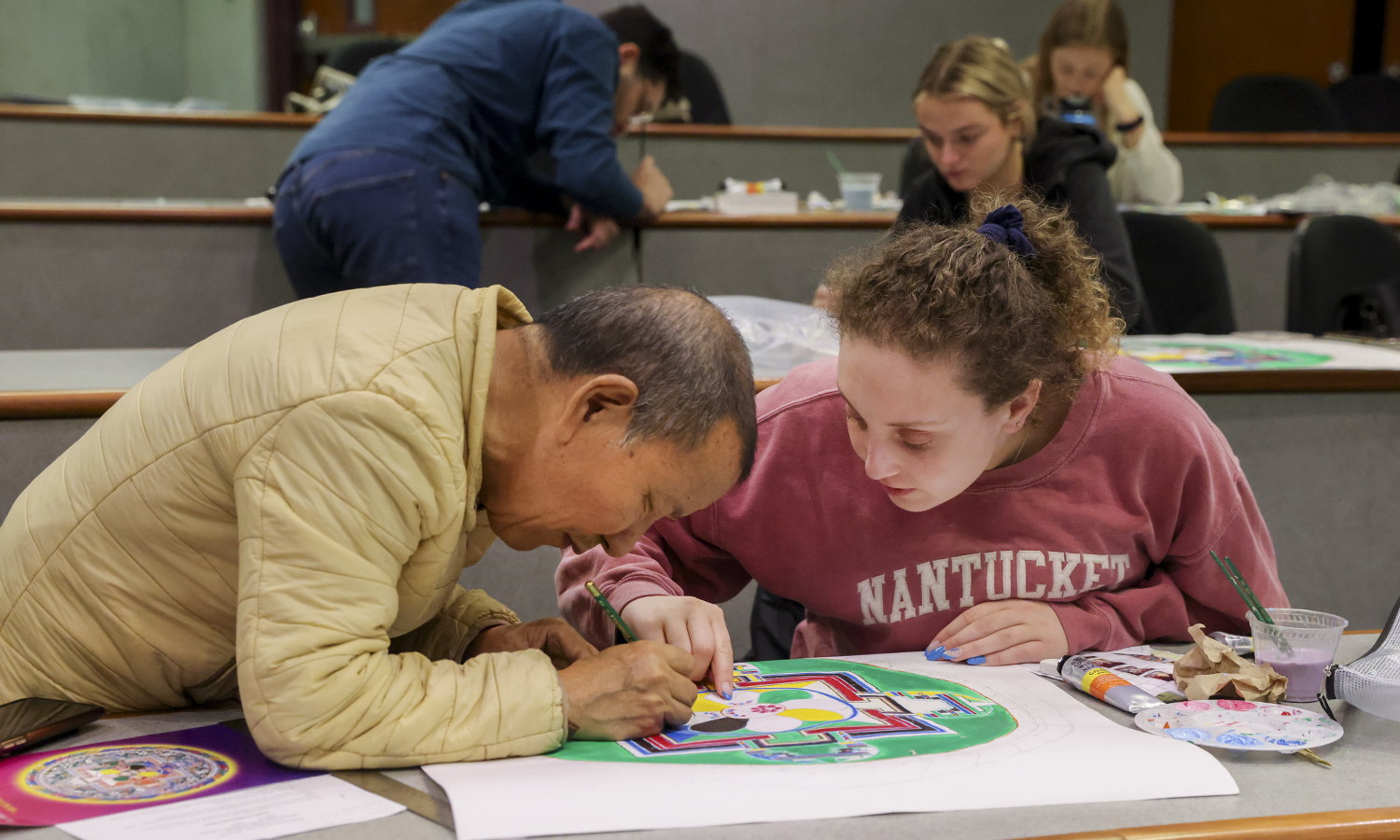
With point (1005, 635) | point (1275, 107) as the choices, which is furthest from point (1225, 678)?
point (1275, 107)

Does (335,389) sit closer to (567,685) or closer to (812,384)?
(567,685)

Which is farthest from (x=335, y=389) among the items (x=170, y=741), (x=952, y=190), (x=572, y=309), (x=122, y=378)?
(x=952, y=190)

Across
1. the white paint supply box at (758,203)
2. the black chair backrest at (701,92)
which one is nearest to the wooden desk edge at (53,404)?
the white paint supply box at (758,203)

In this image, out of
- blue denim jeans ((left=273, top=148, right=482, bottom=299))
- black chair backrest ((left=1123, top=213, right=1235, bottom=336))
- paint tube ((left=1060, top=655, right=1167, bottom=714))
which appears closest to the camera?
paint tube ((left=1060, top=655, right=1167, bottom=714))

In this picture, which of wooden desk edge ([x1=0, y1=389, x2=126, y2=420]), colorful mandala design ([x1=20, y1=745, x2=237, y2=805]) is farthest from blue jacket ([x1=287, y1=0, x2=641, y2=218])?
colorful mandala design ([x1=20, y1=745, x2=237, y2=805])

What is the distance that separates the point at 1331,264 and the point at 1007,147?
84 centimetres

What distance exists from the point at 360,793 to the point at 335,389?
0.29 m

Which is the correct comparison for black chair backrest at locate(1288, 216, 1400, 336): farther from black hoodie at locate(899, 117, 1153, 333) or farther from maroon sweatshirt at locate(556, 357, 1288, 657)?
maroon sweatshirt at locate(556, 357, 1288, 657)

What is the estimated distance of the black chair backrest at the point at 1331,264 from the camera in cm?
290

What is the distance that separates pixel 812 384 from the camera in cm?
144

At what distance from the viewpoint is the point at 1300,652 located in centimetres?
112

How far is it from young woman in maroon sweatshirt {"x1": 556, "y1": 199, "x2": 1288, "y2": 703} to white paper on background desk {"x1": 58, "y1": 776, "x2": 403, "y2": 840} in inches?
15.1

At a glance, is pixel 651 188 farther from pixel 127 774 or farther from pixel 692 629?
pixel 127 774

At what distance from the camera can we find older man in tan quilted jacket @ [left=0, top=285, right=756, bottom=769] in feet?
2.97
